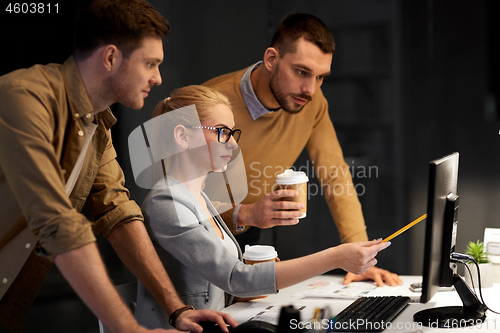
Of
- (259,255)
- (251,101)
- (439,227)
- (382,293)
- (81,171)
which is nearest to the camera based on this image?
(439,227)

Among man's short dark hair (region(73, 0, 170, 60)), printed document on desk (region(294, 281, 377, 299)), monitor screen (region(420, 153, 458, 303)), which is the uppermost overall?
man's short dark hair (region(73, 0, 170, 60))

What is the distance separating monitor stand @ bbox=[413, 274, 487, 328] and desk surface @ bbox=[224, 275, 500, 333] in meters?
0.02

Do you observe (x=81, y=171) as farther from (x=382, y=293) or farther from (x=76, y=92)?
(x=382, y=293)

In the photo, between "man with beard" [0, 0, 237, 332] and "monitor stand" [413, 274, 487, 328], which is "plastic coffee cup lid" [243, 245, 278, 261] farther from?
"monitor stand" [413, 274, 487, 328]

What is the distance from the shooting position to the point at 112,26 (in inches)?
55.2

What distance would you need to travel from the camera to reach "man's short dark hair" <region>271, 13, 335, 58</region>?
2410 mm

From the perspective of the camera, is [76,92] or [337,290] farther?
[337,290]

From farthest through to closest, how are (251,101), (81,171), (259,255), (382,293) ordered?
(251,101) → (382,293) → (259,255) → (81,171)

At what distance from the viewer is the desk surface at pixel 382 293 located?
1.43 m

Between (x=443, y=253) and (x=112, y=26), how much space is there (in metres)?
1.15

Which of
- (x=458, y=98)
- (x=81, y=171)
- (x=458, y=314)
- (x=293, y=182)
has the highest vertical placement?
(x=458, y=98)

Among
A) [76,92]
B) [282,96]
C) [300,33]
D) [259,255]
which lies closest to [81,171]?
[76,92]

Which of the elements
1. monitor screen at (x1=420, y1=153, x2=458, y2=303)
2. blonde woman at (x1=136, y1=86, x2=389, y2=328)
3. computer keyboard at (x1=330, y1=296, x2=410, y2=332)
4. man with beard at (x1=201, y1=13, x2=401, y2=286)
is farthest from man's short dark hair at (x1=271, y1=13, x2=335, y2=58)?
computer keyboard at (x1=330, y1=296, x2=410, y2=332)

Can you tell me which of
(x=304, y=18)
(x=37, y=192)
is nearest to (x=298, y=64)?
(x=304, y=18)
